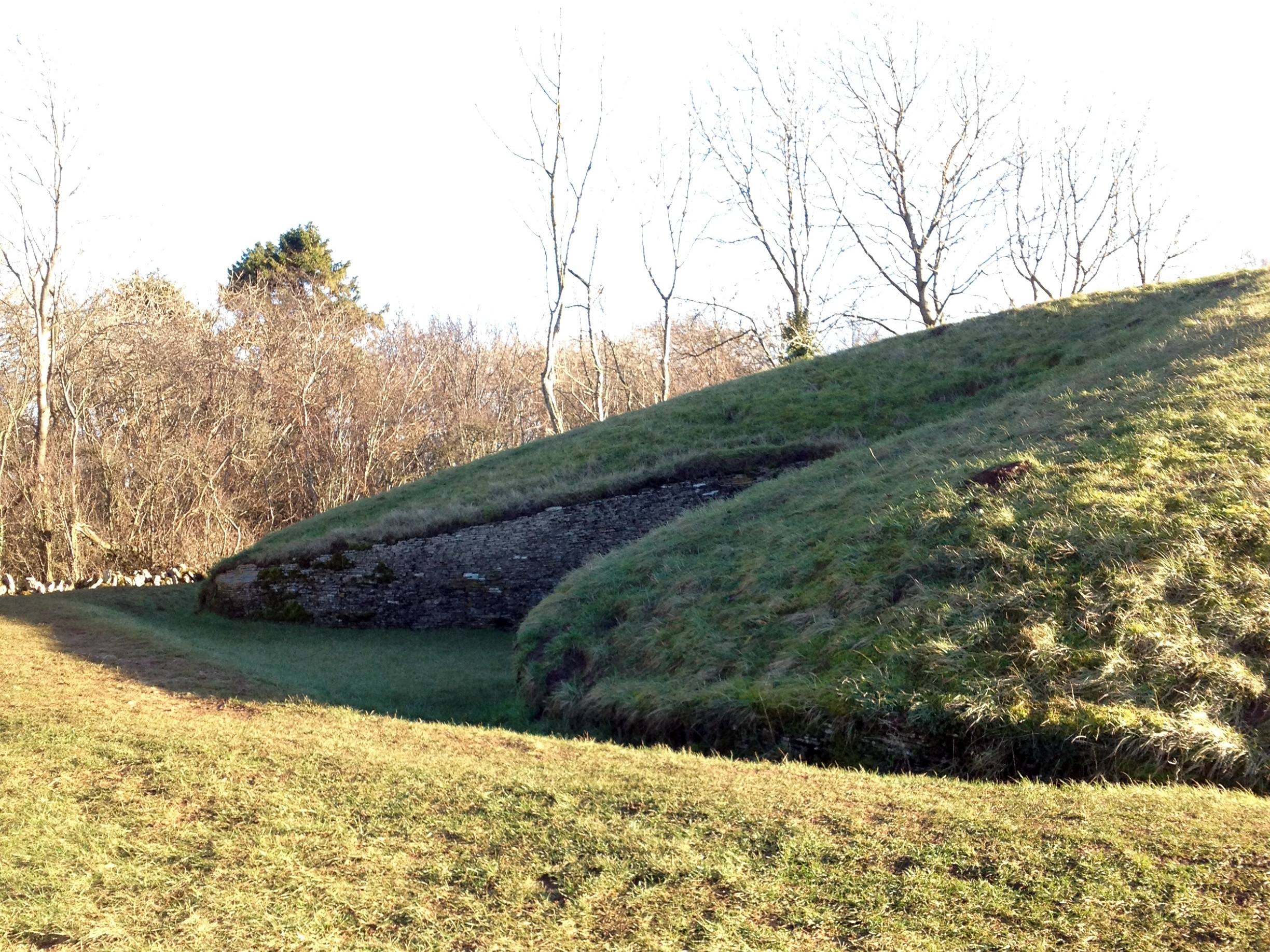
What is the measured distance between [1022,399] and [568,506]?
7.66 meters

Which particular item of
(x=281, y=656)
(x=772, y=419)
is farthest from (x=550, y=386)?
(x=281, y=656)

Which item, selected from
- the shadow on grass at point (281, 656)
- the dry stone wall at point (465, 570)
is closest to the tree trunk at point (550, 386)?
the dry stone wall at point (465, 570)

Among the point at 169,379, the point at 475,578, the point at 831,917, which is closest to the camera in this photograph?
the point at 831,917

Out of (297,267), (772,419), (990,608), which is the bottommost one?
(990,608)

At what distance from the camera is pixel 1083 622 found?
666 cm

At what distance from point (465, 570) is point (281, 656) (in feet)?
11.9

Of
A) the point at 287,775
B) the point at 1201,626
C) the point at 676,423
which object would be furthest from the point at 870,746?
the point at 676,423

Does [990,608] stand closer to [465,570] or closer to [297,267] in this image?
[465,570]

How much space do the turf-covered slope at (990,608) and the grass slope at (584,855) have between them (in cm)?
58

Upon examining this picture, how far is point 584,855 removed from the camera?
4.70 m

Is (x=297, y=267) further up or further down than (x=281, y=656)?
further up

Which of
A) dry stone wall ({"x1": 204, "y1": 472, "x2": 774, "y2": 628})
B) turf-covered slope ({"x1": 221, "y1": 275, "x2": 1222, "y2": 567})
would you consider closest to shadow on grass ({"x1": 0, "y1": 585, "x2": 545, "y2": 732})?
dry stone wall ({"x1": 204, "y1": 472, "x2": 774, "y2": 628})

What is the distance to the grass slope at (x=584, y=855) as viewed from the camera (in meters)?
3.91

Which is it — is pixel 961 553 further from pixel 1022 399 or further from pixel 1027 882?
pixel 1022 399
